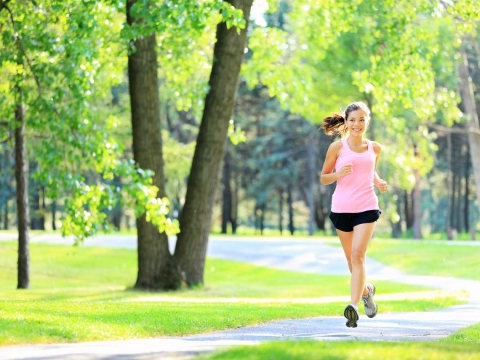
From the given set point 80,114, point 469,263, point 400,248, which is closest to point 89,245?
point 400,248

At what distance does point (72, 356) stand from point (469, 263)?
23.7 meters

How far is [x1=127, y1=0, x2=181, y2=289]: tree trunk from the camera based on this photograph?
18688mm

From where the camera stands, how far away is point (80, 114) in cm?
1548

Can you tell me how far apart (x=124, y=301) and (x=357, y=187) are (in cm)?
688

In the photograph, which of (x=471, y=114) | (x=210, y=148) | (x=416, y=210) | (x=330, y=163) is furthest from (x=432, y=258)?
(x=330, y=163)

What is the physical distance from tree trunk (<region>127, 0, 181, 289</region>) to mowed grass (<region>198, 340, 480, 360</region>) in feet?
38.9

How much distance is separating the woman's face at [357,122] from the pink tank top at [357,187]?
0.77ft

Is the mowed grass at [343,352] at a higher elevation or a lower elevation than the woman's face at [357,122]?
lower

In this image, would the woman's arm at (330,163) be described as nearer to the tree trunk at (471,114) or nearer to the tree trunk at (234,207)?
the tree trunk at (471,114)

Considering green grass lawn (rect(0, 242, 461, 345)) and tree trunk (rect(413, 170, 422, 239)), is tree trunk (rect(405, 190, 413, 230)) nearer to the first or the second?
tree trunk (rect(413, 170, 422, 239))

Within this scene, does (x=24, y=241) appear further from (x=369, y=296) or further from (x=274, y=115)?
(x=274, y=115)

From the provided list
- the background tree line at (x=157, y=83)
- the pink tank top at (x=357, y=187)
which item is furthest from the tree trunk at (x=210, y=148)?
the pink tank top at (x=357, y=187)

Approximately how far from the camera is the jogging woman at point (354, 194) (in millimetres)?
9398

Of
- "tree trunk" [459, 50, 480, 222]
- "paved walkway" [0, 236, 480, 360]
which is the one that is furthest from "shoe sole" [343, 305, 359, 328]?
"tree trunk" [459, 50, 480, 222]
